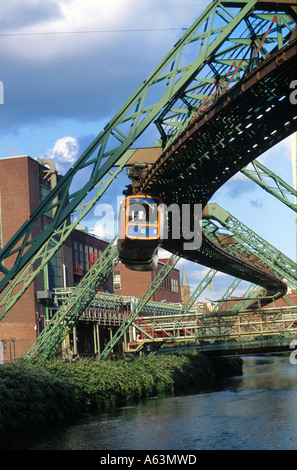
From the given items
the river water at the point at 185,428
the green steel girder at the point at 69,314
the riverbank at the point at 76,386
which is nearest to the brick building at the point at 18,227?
the green steel girder at the point at 69,314

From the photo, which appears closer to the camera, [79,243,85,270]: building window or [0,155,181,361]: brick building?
[0,155,181,361]: brick building

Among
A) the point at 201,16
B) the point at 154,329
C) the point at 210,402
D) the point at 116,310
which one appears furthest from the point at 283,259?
the point at 201,16

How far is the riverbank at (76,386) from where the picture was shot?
846 inches

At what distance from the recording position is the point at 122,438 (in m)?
19.2

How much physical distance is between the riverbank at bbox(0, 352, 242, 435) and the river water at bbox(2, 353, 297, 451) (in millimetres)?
846

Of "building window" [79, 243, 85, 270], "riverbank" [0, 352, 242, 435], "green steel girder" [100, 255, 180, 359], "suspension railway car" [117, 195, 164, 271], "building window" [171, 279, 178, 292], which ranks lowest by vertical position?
"riverbank" [0, 352, 242, 435]

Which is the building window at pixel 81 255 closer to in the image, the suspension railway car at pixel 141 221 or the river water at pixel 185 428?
the river water at pixel 185 428

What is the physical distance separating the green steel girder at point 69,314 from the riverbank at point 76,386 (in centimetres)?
520

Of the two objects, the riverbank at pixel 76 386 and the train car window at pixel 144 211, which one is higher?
the train car window at pixel 144 211

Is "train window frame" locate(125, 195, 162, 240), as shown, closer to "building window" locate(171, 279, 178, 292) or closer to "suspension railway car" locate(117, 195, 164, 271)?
"suspension railway car" locate(117, 195, 164, 271)

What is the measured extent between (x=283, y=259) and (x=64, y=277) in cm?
1657

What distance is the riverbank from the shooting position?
846 inches

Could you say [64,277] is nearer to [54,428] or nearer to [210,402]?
[210,402]

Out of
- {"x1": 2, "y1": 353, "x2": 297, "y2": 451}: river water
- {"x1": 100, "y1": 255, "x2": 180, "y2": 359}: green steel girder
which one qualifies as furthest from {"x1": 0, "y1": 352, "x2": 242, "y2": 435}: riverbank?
{"x1": 100, "y1": 255, "x2": 180, "y2": 359}: green steel girder
